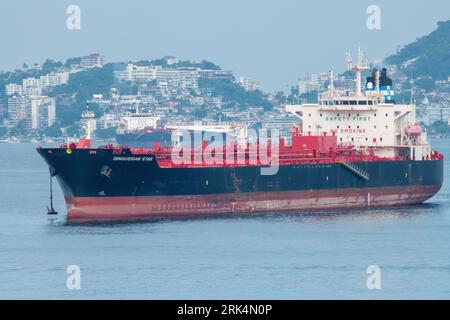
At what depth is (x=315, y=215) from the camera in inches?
1991

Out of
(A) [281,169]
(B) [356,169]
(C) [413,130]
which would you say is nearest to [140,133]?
(C) [413,130]

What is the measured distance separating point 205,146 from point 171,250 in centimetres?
1057

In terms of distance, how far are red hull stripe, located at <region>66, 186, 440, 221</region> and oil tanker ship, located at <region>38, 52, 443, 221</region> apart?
4 cm

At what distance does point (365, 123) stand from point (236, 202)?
9.04 m

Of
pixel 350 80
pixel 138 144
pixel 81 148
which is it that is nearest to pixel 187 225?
pixel 81 148

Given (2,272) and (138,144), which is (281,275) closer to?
(2,272)

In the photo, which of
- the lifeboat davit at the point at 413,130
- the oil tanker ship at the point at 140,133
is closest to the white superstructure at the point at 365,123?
the lifeboat davit at the point at 413,130

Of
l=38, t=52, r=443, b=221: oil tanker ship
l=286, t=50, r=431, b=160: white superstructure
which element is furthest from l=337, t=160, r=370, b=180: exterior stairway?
l=286, t=50, r=431, b=160: white superstructure

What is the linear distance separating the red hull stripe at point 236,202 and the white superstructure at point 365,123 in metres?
2.09

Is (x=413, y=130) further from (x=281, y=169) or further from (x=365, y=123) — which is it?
(x=281, y=169)

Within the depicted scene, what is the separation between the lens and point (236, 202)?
50250 mm

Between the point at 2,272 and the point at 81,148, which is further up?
the point at 81,148

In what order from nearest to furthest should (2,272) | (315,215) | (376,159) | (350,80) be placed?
(2,272) → (315,215) → (376,159) → (350,80)

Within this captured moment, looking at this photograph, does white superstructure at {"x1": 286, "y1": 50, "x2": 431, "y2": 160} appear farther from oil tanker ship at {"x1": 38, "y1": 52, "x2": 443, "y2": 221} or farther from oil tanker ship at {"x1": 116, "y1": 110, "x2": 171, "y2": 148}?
oil tanker ship at {"x1": 116, "y1": 110, "x2": 171, "y2": 148}
